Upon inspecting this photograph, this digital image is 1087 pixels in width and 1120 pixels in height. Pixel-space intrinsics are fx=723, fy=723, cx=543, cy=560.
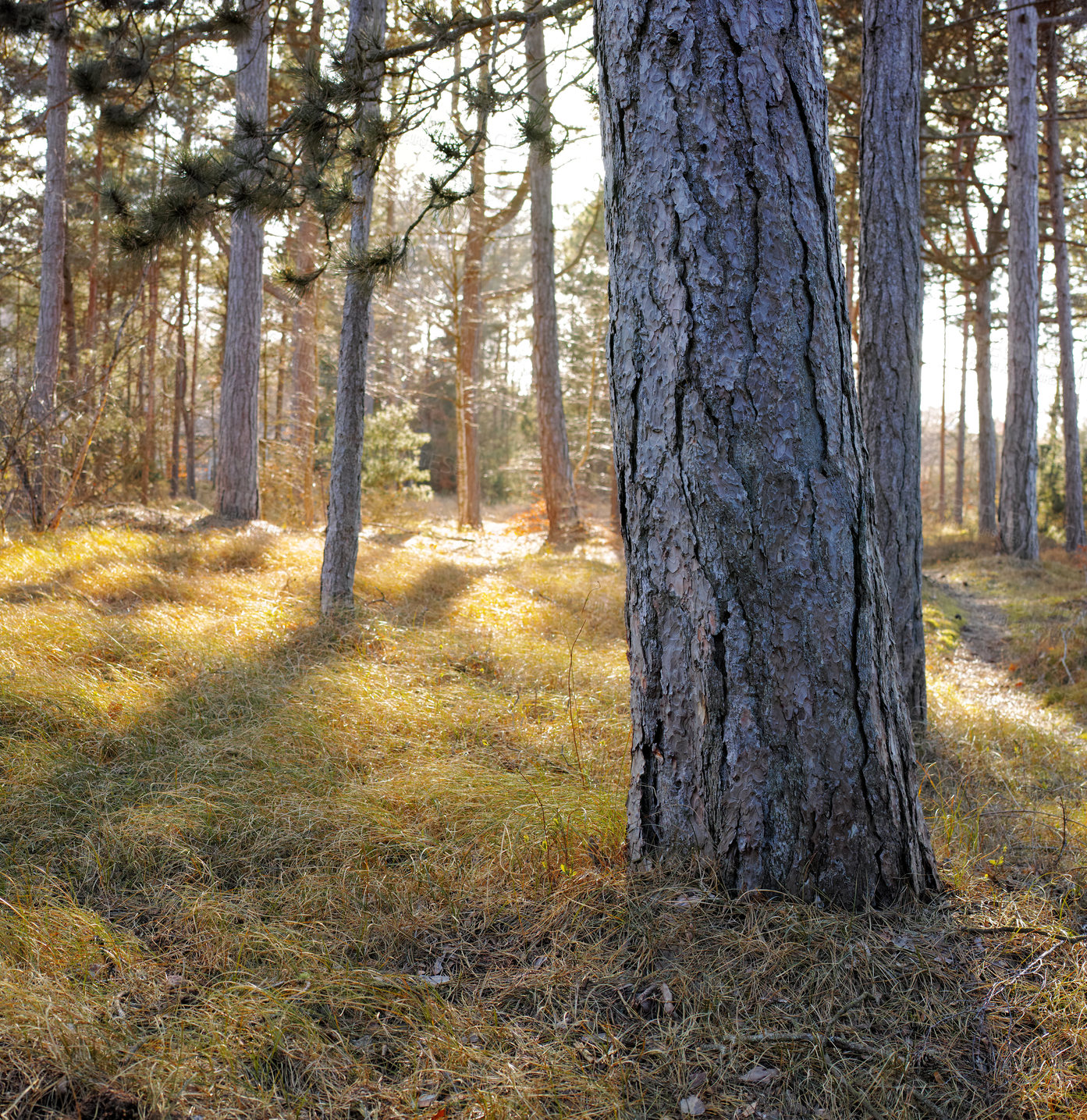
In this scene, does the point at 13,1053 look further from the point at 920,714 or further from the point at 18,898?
the point at 920,714

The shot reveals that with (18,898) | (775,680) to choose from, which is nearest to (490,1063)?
(775,680)

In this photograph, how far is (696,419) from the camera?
183 cm

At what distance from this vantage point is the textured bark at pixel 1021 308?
32.8 feet

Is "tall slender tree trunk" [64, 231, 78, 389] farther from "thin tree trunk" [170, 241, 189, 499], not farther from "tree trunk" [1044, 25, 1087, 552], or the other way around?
"tree trunk" [1044, 25, 1087, 552]

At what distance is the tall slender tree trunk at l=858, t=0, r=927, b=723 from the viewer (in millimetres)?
3715

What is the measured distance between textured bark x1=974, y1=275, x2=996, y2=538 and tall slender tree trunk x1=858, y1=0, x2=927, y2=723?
11.7 meters

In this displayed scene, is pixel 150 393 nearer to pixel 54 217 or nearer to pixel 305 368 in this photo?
pixel 305 368

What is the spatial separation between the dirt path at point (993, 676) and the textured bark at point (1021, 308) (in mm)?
3276

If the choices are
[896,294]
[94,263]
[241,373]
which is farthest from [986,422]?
[94,263]

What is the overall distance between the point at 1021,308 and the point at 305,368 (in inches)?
447

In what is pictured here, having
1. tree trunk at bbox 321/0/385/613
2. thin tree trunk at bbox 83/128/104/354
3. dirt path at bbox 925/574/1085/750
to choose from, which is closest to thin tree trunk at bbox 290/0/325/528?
thin tree trunk at bbox 83/128/104/354

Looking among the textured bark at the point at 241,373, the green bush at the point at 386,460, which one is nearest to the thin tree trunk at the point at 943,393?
the green bush at the point at 386,460

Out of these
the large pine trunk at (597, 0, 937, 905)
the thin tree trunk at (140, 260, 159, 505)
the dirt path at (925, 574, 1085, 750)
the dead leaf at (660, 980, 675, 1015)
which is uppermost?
the thin tree trunk at (140, 260, 159, 505)

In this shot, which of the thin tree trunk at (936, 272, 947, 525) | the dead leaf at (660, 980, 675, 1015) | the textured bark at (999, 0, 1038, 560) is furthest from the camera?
the thin tree trunk at (936, 272, 947, 525)
